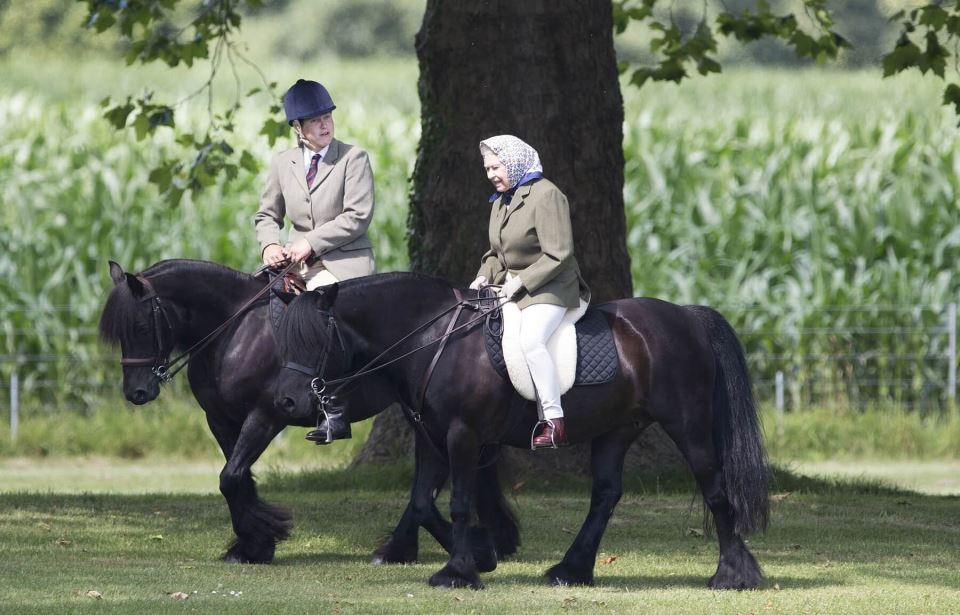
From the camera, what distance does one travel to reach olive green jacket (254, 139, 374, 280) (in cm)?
970

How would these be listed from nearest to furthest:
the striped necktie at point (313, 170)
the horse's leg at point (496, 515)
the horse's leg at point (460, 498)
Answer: the horse's leg at point (460, 498) < the horse's leg at point (496, 515) < the striped necktie at point (313, 170)

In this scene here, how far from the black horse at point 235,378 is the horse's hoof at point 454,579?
23.1 inches

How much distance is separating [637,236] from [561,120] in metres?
9.06

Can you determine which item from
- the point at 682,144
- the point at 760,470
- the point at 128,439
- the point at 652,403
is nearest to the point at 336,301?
the point at 652,403

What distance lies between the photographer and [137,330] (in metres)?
9.12

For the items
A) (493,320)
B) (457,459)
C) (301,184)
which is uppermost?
(301,184)

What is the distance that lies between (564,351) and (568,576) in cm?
118

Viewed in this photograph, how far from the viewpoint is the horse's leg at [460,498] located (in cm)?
850

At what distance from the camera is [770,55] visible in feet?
173

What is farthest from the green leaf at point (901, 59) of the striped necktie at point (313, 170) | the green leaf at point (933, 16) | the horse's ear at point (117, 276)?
the horse's ear at point (117, 276)

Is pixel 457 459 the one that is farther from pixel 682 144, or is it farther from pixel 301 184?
pixel 682 144

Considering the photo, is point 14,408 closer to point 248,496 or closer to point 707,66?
point 707,66

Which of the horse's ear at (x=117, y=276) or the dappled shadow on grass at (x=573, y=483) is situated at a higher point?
the horse's ear at (x=117, y=276)

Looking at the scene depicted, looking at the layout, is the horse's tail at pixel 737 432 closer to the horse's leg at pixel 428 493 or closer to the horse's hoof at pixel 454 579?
the horse's hoof at pixel 454 579
